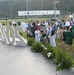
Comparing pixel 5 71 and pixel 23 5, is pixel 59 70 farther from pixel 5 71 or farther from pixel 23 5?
pixel 23 5

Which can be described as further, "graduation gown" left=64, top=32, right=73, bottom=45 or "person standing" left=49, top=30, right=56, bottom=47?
"person standing" left=49, top=30, right=56, bottom=47

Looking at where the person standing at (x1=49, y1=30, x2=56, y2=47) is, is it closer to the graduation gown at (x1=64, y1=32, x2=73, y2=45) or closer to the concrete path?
the graduation gown at (x1=64, y1=32, x2=73, y2=45)

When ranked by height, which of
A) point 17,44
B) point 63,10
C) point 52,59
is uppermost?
point 52,59

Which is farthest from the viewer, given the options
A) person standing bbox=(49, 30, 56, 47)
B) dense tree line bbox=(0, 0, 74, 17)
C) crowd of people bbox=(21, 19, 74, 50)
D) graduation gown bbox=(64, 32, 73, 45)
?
dense tree line bbox=(0, 0, 74, 17)

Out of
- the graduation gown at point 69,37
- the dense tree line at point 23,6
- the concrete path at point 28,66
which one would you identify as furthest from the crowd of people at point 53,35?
the dense tree line at point 23,6

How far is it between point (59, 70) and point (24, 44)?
28.7 ft

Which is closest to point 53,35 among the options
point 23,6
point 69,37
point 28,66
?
point 69,37

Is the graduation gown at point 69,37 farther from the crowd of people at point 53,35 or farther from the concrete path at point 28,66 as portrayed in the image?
the concrete path at point 28,66

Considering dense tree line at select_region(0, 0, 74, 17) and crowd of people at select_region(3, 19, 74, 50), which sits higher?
crowd of people at select_region(3, 19, 74, 50)

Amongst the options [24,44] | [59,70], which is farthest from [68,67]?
[24,44]

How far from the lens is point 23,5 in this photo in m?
109

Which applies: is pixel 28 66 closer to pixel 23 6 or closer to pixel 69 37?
pixel 69 37

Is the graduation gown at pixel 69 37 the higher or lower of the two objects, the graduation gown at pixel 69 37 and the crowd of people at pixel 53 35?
the higher

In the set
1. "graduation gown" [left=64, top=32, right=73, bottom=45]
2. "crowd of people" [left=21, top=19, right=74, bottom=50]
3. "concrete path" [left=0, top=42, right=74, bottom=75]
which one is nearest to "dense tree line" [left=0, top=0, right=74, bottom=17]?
"crowd of people" [left=21, top=19, right=74, bottom=50]
